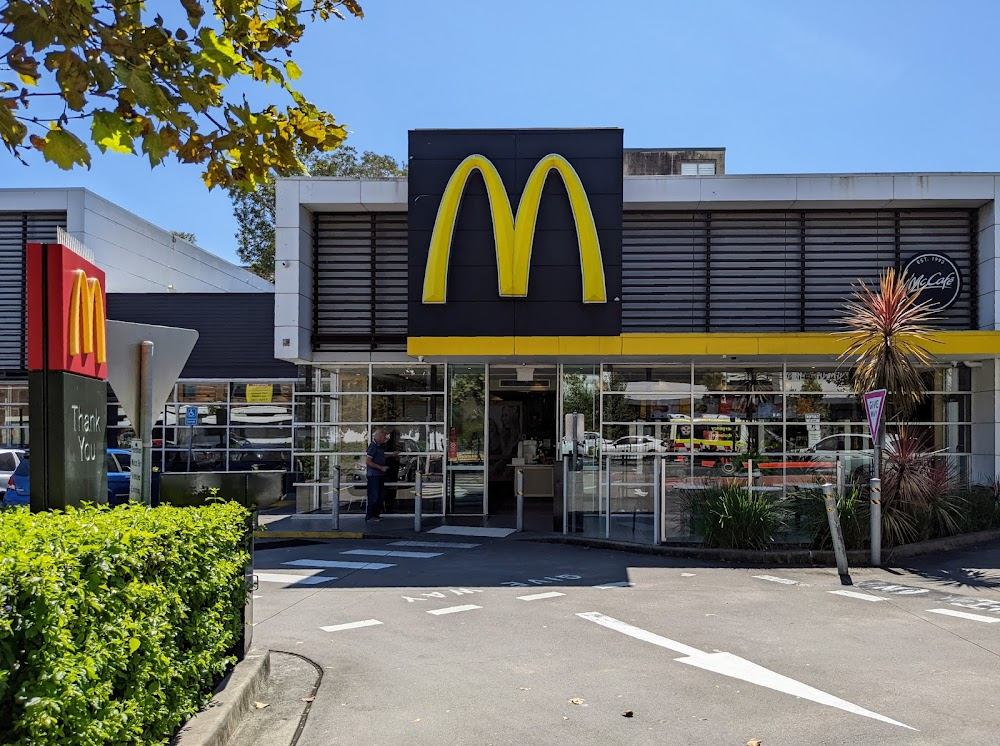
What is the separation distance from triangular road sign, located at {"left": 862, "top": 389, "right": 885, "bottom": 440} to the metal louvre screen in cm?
592

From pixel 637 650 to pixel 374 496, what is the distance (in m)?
10.9

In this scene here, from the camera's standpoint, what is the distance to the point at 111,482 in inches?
733

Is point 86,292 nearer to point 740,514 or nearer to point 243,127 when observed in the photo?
point 243,127

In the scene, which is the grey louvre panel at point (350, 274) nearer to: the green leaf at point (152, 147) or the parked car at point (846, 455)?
the parked car at point (846, 455)

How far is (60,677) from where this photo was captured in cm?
331

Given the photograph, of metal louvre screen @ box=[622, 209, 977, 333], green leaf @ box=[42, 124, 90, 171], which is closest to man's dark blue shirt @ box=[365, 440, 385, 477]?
metal louvre screen @ box=[622, 209, 977, 333]

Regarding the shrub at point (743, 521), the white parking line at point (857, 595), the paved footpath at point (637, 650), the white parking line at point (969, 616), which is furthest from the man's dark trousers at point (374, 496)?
the white parking line at point (969, 616)

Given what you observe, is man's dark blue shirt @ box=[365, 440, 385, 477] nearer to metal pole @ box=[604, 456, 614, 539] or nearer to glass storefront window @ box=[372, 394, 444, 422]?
glass storefront window @ box=[372, 394, 444, 422]

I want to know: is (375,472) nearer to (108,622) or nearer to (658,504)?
(658,504)

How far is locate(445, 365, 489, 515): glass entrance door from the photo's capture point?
19172 millimetres

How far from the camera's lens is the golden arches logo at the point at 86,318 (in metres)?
5.42

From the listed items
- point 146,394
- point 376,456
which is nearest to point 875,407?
point 376,456

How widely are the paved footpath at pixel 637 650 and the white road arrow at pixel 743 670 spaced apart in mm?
25

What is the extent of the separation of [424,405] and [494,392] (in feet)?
5.65
